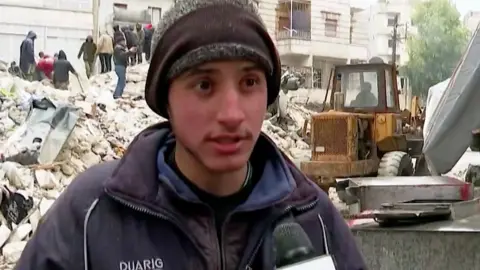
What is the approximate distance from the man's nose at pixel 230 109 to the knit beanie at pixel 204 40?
7cm

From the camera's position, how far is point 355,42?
4244cm

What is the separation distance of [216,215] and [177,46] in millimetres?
345

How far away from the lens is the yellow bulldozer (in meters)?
11.2

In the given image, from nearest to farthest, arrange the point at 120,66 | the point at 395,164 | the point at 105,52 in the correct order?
the point at 395,164 → the point at 120,66 → the point at 105,52

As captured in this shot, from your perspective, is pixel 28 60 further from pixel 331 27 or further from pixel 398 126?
pixel 331 27

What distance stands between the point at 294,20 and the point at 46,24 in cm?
1364

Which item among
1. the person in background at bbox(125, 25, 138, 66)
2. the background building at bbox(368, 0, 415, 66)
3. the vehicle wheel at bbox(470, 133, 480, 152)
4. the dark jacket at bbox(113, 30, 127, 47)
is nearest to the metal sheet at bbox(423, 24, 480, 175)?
the vehicle wheel at bbox(470, 133, 480, 152)

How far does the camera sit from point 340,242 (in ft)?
5.79

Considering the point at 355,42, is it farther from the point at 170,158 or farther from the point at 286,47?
the point at 170,158

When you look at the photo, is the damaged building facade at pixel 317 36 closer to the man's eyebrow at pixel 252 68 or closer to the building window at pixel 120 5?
the building window at pixel 120 5

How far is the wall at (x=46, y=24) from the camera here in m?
Answer: 26.0

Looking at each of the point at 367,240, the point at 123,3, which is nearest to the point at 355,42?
the point at 123,3

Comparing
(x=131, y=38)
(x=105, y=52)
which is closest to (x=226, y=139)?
(x=105, y=52)

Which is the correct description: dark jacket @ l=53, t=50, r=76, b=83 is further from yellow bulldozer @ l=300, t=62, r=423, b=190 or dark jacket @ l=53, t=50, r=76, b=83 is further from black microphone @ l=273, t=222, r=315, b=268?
black microphone @ l=273, t=222, r=315, b=268
